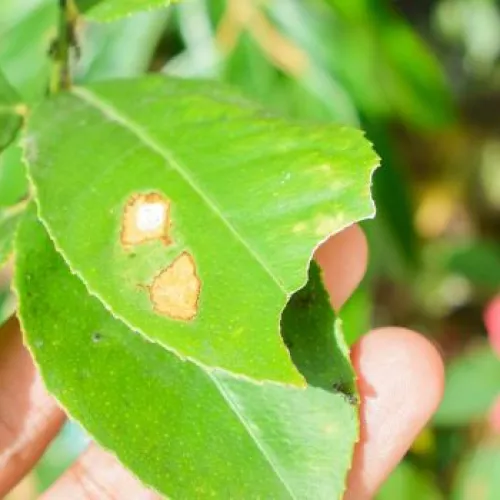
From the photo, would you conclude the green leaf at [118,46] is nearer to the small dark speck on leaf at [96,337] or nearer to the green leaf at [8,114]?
the green leaf at [8,114]

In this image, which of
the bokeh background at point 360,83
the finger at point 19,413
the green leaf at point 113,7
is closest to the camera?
the green leaf at point 113,7

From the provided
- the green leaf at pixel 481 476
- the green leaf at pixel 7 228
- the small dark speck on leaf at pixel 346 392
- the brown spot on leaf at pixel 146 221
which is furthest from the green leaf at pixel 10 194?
the green leaf at pixel 481 476

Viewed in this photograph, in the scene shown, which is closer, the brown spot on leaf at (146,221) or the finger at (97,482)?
the brown spot on leaf at (146,221)

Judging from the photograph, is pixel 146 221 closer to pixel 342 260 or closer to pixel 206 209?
pixel 206 209

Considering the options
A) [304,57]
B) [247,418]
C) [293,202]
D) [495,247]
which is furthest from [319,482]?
[495,247]

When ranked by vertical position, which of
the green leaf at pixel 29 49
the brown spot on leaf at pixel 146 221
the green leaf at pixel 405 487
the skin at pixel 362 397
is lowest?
the green leaf at pixel 405 487

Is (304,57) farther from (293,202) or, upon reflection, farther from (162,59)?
(293,202)

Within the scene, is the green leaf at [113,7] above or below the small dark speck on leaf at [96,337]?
above

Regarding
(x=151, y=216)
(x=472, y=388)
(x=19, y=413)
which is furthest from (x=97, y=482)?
(x=472, y=388)

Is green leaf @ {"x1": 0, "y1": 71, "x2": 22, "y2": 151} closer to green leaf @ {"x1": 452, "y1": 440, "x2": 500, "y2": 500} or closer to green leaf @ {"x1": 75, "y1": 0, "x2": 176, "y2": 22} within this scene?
green leaf @ {"x1": 75, "y1": 0, "x2": 176, "y2": 22}
